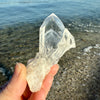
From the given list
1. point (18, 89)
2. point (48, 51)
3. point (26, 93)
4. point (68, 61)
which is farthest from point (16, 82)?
point (68, 61)

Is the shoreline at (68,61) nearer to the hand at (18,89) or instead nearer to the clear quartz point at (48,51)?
the hand at (18,89)

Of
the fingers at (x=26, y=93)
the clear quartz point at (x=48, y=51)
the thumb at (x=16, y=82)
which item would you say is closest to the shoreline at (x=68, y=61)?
the fingers at (x=26, y=93)

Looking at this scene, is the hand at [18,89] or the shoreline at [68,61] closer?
the hand at [18,89]

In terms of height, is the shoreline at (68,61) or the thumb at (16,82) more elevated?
the thumb at (16,82)

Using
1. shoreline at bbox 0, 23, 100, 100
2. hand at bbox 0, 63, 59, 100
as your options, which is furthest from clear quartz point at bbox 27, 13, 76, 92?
shoreline at bbox 0, 23, 100, 100

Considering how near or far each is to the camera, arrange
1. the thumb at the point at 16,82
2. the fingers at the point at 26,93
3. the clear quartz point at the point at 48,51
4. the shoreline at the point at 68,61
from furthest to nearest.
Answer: the shoreline at the point at 68,61, the fingers at the point at 26,93, the clear quartz point at the point at 48,51, the thumb at the point at 16,82

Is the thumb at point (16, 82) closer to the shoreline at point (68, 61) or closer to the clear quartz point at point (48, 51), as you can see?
the clear quartz point at point (48, 51)

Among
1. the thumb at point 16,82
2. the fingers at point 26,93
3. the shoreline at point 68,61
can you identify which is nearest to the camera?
the thumb at point 16,82

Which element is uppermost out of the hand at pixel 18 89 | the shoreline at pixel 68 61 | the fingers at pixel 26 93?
the hand at pixel 18 89

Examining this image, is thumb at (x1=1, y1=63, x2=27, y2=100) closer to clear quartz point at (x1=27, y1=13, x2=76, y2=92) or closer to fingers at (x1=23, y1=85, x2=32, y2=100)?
clear quartz point at (x1=27, y1=13, x2=76, y2=92)
